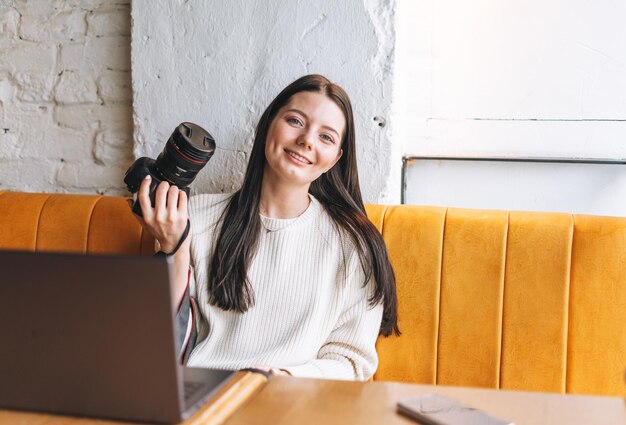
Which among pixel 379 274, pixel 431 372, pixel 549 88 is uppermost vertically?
pixel 549 88

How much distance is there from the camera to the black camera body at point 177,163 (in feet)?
5.23

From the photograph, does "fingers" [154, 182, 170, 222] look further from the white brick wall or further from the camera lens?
the white brick wall

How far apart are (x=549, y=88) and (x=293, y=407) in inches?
52.9

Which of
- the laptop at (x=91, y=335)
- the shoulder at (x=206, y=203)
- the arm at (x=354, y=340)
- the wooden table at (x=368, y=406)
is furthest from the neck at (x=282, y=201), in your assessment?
the laptop at (x=91, y=335)

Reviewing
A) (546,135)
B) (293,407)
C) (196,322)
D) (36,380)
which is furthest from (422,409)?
(546,135)

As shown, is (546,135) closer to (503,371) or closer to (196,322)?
(503,371)

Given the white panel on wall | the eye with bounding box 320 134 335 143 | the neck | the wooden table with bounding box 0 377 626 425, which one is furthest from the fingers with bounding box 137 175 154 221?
the white panel on wall

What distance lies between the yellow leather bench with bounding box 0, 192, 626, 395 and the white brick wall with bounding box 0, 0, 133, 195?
0.92 m

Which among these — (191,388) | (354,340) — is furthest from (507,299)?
(191,388)

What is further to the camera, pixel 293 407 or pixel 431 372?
pixel 431 372

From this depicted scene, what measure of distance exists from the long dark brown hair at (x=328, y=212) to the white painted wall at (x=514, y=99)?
0.23 m

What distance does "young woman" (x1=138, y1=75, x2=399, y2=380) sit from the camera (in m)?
1.63

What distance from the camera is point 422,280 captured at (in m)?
1.67

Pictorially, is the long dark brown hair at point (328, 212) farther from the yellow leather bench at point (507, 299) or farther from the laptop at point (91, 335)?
the laptop at point (91, 335)
